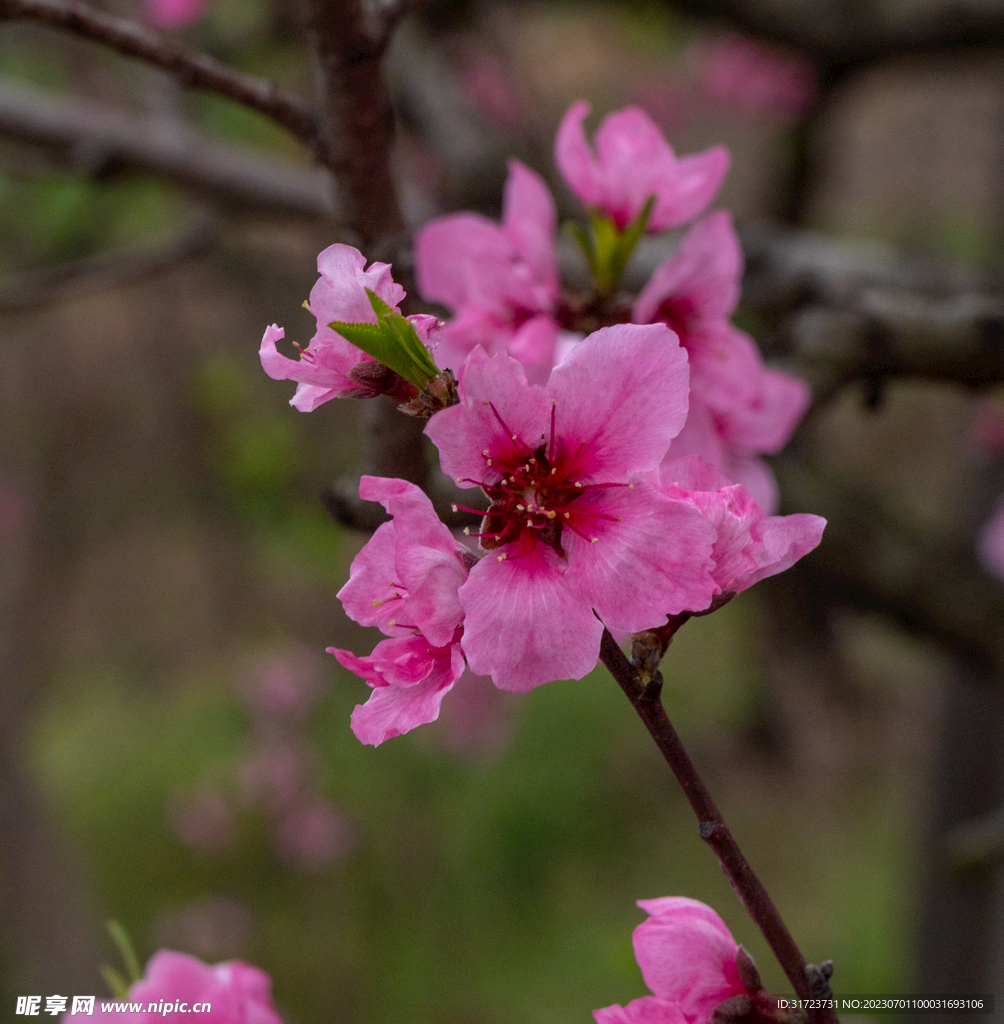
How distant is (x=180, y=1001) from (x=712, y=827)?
365mm

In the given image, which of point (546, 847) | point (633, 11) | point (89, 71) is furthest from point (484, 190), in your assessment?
point (546, 847)

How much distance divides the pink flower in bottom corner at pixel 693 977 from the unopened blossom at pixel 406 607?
16 cm

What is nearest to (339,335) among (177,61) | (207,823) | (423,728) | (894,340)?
(177,61)

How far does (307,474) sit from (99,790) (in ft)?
6.78

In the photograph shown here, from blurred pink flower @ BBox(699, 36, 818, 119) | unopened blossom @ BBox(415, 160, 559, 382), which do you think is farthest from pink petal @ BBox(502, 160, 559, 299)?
blurred pink flower @ BBox(699, 36, 818, 119)

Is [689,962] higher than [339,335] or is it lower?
lower

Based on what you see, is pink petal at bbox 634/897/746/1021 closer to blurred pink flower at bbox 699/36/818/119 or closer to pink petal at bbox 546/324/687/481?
pink petal at bbox 546/324/687/481

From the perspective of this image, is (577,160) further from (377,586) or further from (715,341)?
(377,586)

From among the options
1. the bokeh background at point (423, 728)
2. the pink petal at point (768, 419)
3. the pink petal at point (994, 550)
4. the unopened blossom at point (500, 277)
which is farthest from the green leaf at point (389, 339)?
the pink petal at point (994, 550)

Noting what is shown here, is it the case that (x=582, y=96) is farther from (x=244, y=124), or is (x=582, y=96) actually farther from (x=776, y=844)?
(x=776, y=844)

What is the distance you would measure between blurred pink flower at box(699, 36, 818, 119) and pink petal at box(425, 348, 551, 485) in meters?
3.14

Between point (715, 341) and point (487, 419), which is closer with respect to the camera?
point (487, 419)

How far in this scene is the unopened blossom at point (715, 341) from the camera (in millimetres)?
662

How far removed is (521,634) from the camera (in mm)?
409
